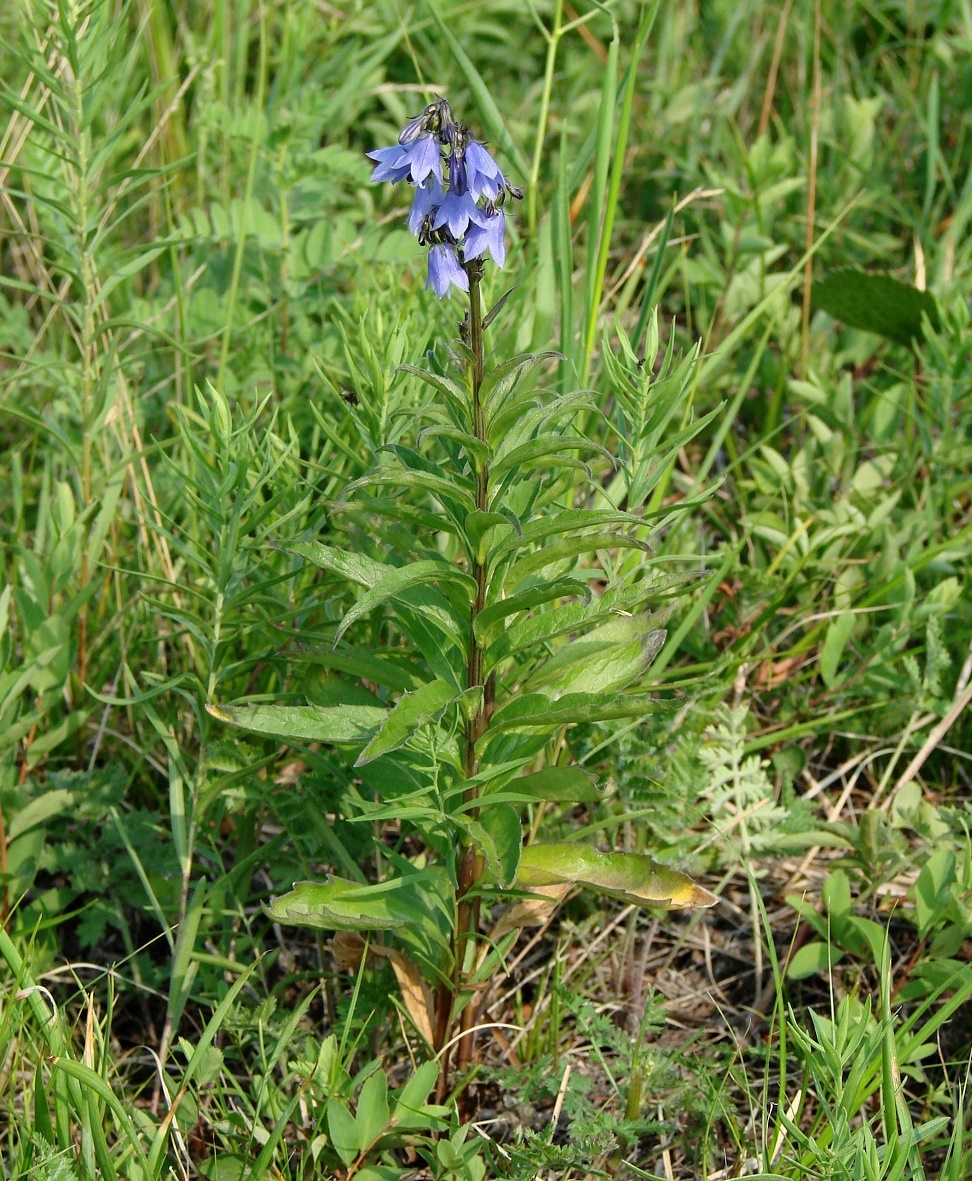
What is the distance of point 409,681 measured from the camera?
1979 millimetres

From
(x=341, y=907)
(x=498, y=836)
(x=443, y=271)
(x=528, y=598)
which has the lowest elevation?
(x=341, y=907)

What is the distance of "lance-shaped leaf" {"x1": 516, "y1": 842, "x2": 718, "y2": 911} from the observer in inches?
76.0

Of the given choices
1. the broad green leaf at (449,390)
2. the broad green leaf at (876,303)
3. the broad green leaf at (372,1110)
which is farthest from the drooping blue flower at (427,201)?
the broad green leaf at (876,303)

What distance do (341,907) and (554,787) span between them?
0.37 meters

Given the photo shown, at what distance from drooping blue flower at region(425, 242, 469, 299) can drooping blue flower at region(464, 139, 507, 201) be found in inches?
3.4

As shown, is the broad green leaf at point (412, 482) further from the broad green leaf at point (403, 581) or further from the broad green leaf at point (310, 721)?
the broad green leaf at point (310, 721)

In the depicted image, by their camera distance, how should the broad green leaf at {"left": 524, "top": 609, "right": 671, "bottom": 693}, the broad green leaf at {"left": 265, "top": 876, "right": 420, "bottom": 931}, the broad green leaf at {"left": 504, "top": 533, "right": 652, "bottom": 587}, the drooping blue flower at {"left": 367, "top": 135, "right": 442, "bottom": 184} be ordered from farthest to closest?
the broad green leaf at {"left": 524, "top": 609, "right": 671, "bottom": 693}, the broad green leaf at {"left": 265, "top": 876, "right": 420, "bottom": 931}, the broad green leaf at {"left": 504, "top": 533, "right": 652, "bottom": 587}, the drooping blue flower at {"left": 367, "top": 135, "right": 442, "bottom": 184}

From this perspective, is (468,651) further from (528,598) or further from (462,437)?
(462,437)

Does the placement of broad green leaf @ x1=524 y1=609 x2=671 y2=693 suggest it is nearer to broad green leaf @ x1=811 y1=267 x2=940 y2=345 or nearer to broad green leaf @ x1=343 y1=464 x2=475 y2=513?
broad green leaf @ x1=343 y1=464 x2=475 y2=513

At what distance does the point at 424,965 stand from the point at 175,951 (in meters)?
0.44

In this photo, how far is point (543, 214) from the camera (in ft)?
12.3

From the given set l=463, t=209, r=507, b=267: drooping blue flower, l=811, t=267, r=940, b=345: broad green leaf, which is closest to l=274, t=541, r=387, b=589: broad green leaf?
l=463, t=209, r=507, b=267: drooping blue flower

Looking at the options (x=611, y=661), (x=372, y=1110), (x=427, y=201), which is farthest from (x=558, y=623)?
(x=372, y=1110)

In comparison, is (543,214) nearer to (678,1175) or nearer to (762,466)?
(762,466)
